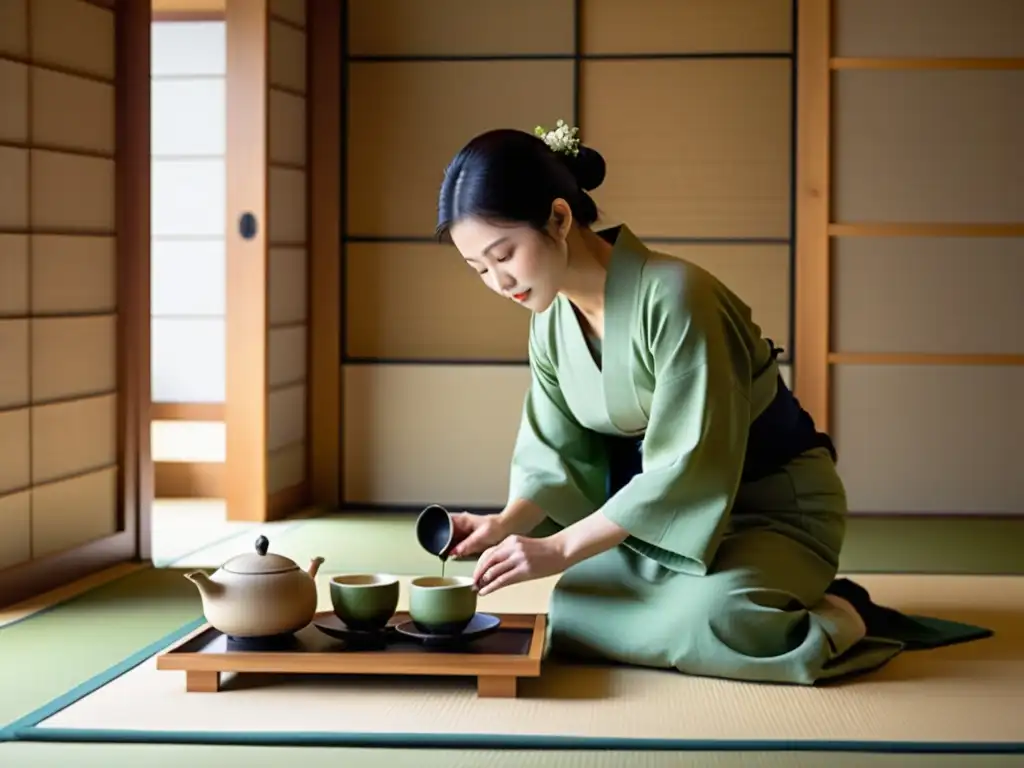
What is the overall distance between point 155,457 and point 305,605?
11.6ft

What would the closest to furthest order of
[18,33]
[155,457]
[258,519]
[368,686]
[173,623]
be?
1. [368,686]
2. [173,623]
3. [18,33]
4. [258,519]
5. [155,457]

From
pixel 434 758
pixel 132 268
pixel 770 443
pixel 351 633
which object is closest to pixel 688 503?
pixel 770 443

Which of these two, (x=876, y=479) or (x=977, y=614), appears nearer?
(x=977, y=614)

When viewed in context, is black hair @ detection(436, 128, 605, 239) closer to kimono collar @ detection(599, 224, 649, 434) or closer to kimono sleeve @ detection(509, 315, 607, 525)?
kimono collar @ detection(599, 224, 649, 434)

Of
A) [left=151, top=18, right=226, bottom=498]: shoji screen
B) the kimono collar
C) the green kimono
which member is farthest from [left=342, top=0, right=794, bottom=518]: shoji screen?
the kimono collar

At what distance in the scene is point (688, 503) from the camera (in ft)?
9.64

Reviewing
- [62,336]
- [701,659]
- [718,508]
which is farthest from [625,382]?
[62,336]

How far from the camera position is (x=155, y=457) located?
6211 mm

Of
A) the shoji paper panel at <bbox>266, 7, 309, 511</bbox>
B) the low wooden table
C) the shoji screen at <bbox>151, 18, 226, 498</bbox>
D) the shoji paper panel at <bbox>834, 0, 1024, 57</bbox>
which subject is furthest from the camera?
the shoji screen at <bbox>151, 18, 226, 498</bbox>

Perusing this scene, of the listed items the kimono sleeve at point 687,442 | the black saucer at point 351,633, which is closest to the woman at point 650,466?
the kimono sleeve at point 687,442

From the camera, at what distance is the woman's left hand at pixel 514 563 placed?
2.80m

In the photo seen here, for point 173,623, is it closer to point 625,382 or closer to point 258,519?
point 625,382

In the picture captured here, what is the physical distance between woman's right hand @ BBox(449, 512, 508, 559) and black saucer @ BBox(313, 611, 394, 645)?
0.70 ft

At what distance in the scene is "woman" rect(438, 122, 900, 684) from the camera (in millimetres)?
2844
